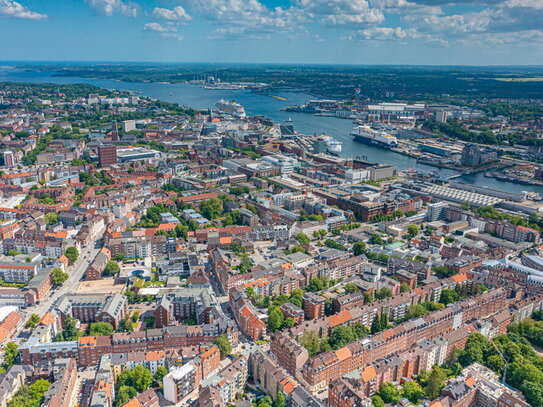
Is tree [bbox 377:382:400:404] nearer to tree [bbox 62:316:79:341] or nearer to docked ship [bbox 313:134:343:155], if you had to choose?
tree [bbox 62:316:79:341]

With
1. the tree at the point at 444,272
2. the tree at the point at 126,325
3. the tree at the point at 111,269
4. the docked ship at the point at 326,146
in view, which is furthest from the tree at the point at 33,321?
the docked ship at the point at 326,146

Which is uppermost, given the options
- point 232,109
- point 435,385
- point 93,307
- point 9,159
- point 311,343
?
point 232,109

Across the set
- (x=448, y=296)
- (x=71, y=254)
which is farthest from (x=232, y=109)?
(x=448, y=296)

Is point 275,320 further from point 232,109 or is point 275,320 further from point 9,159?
point 232,109

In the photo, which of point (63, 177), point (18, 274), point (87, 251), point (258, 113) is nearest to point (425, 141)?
point (258, 113)

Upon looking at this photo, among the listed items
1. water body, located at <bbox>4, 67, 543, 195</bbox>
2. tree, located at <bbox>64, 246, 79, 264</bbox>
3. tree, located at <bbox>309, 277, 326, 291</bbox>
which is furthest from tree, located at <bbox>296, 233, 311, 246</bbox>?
water body, located at <bbox>4, 67, 543, 195</bbox>

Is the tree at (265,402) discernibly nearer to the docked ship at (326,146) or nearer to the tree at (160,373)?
the tree at (160,373)
